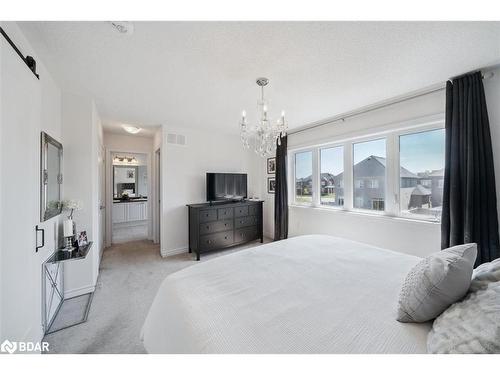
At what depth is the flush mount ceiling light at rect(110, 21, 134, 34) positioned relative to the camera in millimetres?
1225

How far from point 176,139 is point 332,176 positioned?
297 cm

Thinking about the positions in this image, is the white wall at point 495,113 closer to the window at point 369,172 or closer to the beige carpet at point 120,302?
the window at point 369,172

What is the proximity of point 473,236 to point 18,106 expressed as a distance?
12.1ft

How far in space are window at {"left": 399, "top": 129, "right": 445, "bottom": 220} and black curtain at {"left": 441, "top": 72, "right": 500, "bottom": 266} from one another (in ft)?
1.28

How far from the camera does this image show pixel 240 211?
12.8 ft

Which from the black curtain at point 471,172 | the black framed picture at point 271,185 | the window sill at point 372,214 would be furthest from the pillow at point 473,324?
the black framed picture at point 271,185

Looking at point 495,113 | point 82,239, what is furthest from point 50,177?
point 495,113

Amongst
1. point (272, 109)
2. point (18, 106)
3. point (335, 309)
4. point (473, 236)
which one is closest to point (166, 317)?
point (335, 309)

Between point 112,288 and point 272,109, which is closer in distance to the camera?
point 112,288

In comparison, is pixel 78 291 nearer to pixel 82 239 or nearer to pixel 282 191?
pixel 82 239

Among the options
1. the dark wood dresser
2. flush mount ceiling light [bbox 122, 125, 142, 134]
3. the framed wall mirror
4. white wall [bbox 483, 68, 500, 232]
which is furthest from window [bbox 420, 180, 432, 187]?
flush mount ceiling light [bbox 122, 125, 142, 134]

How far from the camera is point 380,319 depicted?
928 mm

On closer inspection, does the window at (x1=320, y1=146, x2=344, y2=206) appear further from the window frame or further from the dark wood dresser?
the dark wood dresser
